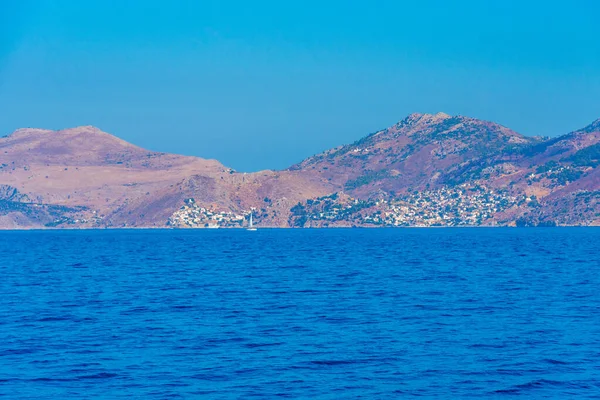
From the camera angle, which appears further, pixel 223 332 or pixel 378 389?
pixel 223 332

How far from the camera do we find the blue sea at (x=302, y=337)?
3681 centimetres

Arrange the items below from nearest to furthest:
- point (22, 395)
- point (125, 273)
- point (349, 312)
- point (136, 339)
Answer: point (22, 395), point (136, 339), point (349, 312), point (125, 273)

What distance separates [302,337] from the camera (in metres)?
47.8

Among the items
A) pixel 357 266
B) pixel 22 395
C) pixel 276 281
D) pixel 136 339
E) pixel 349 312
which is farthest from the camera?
pixel 357 266

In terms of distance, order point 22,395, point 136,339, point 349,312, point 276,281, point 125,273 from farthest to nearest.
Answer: point 125,273 < point 276,281 < point 349,312 < point 136,339 < point 22,395

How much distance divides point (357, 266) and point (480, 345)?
5924cm

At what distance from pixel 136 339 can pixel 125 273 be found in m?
48.3

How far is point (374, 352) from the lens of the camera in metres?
43.4

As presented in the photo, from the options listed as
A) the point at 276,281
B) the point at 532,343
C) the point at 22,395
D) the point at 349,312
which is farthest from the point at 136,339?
the point at 276,281

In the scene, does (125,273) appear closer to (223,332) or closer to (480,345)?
(223,332)

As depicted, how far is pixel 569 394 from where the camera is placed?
117ft

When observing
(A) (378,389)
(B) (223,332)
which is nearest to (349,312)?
(B) (223,332)

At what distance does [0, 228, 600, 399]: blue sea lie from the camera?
121ft

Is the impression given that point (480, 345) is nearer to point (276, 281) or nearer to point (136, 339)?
point (136, 339)
